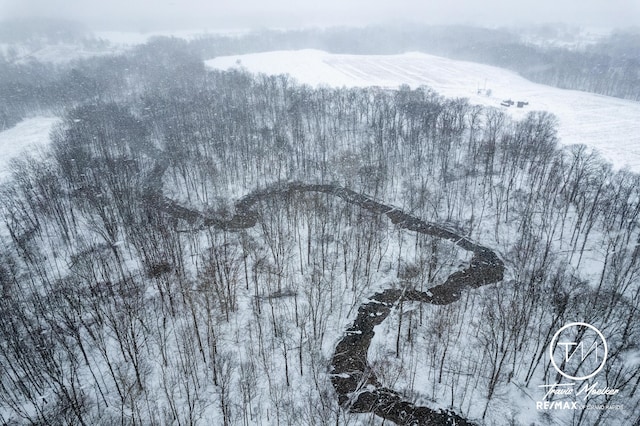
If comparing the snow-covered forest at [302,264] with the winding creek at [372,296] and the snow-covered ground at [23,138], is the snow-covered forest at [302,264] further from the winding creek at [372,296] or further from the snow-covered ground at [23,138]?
the snow-covered ground at [23,138]

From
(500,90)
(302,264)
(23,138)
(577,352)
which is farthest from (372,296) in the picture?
(500,90)

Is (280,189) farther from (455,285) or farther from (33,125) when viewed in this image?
(33,125)

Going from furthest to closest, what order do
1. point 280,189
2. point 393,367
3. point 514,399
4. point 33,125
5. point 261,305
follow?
point 33,125
point 280,189
point 261,305
point 393,367
point 514,399

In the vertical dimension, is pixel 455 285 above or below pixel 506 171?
below

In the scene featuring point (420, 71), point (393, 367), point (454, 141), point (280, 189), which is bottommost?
point (393, 367)

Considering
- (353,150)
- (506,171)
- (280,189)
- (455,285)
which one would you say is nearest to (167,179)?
(280,189)

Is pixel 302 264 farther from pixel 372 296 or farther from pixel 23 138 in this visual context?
pixel 23 138

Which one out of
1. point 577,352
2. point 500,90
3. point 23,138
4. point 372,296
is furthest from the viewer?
point 500,90
